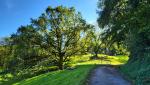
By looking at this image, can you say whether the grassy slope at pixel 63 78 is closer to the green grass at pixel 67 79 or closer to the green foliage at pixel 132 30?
the green grass at pixel 67 79

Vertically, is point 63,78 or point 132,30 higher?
point 132,30

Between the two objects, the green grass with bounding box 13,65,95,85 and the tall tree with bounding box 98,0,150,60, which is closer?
the green grass with bounding box 13,65,95,85

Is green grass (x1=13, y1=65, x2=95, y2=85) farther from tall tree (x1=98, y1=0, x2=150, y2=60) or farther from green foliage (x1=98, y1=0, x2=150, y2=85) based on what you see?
tall tree (x1=98, y1=0, x2=150, y2=60)

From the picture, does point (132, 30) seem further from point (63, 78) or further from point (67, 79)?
point (63, 78)

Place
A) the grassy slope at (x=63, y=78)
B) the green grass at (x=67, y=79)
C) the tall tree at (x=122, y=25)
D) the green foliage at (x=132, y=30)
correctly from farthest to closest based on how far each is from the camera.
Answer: the tall tree at (x=122, y=25)
the grassy slope at (x=63, y=78)
the green grass at (x=67, y=79)
the green foliage at (x=132, y=30)

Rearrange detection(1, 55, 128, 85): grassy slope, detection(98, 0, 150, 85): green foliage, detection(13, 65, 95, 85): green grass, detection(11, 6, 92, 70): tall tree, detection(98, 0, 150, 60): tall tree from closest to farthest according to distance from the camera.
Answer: detection(98, 0, 150, 85): green foliage < detection(13, 65, 95, 85): green grass < detection(1, 55, 128, 85): grassy slope < detection(98, 0, 150, 60): tall tree < detection(11, 6, 92, 70): tall tree

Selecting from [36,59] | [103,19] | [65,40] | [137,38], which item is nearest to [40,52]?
[36,59]

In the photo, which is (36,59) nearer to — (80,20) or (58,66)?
(58,66)

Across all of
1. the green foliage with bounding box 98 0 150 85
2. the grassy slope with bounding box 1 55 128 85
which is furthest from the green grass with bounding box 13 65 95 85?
the green foliage with bounding box 98 0 150 85

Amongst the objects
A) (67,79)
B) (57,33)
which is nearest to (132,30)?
(67,79)

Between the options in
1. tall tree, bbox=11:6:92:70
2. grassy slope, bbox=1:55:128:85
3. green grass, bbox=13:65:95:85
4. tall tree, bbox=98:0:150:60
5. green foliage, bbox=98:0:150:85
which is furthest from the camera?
tall tree, bbox=11:6:92:70

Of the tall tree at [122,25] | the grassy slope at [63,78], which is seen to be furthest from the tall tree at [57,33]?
the grassy slope at [63,78]

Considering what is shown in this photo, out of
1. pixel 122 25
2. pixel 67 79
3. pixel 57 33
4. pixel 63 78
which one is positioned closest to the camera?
pixel 67 79

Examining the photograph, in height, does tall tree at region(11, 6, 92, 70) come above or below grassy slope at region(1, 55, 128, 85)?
above
